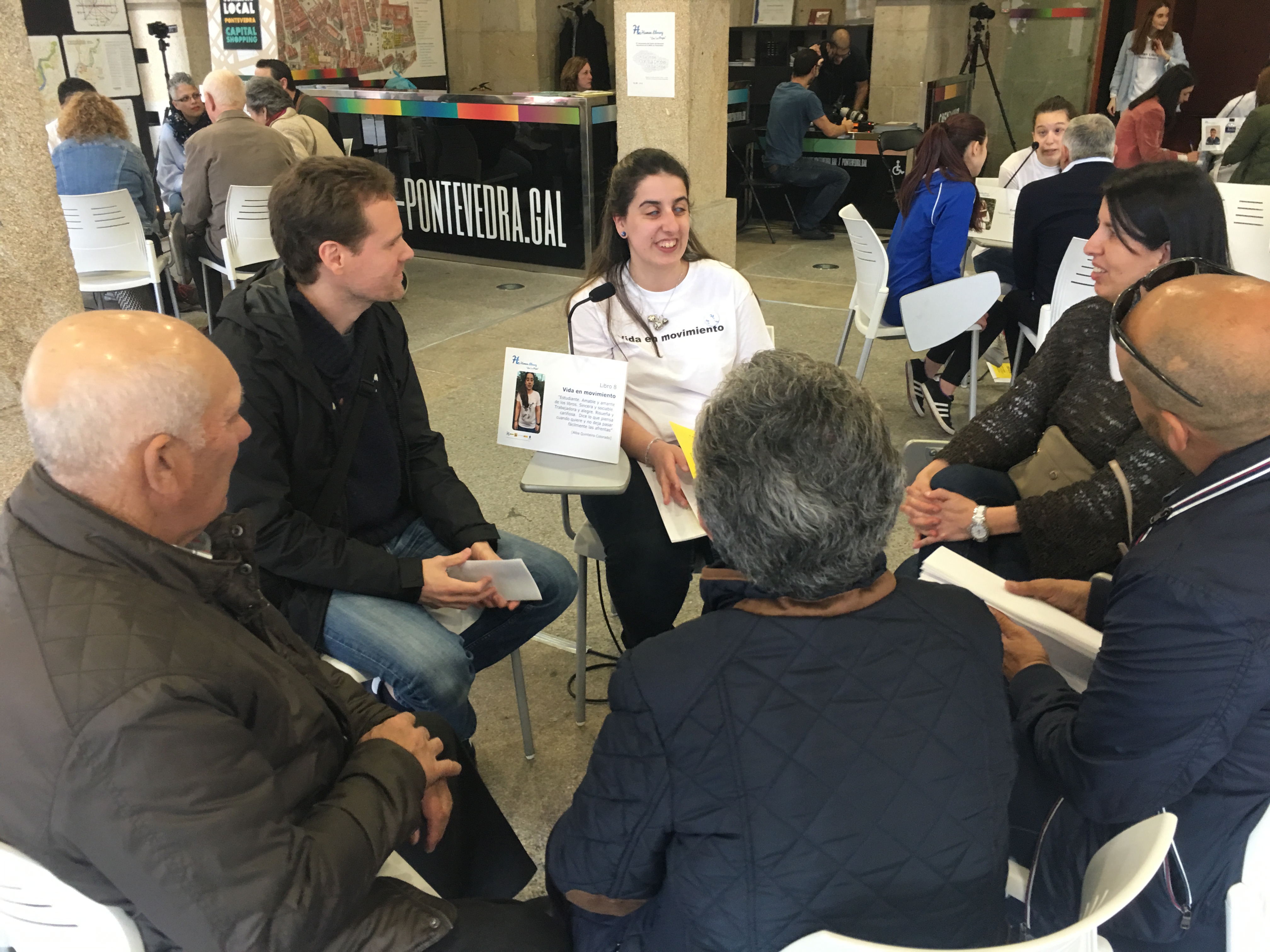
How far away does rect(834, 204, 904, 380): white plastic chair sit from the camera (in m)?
4.08

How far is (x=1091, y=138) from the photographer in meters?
4.08

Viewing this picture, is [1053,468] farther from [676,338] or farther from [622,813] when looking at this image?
[622,813]

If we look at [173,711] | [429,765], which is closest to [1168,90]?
[429,765]

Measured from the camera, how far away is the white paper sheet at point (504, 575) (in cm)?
195

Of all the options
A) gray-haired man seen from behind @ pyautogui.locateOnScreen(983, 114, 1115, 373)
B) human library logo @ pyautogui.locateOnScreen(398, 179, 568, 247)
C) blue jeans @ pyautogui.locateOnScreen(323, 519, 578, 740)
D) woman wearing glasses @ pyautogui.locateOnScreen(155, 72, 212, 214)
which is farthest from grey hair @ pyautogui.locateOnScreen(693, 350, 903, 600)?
human library logo @ pyautogui.locateOnScreen(398, 179, 568, 247)

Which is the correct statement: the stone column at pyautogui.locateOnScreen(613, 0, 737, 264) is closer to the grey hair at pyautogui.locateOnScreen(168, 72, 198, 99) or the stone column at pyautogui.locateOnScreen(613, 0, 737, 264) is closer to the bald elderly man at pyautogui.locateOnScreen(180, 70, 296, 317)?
the bald elderly man at pyautogui.locateOnScreen(180, 70, 296, 317)

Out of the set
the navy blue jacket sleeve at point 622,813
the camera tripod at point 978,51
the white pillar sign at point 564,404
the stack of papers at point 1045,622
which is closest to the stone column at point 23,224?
the white pillar sign at point 564,404

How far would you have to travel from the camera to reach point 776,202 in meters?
8.72

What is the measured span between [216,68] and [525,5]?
147 inches

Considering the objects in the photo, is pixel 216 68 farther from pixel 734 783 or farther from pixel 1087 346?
pixel 734 783

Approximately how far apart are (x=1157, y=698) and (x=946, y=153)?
11.5 feet

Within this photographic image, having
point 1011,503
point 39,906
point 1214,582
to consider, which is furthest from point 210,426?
point 1011,503

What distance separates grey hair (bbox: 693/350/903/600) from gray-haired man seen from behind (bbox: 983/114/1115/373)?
2.77m

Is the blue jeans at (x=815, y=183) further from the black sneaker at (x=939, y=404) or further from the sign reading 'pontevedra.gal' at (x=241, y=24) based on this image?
the sign reading 'pontevedra.gal' at (x=241, y=24)
